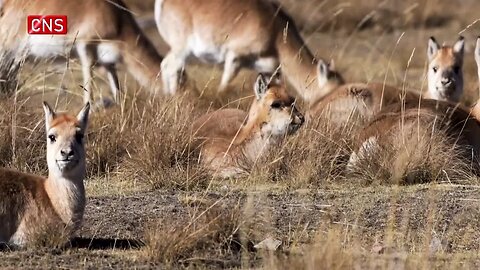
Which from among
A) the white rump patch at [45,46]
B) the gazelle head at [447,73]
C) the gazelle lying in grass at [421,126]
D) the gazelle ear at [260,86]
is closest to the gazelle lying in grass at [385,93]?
the gazelle head at [447,73]

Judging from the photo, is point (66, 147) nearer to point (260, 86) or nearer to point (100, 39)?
point (260, 86)

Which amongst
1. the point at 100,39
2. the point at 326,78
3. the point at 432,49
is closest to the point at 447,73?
the point at 432,49

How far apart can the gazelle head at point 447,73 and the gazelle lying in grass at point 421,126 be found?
2.06m

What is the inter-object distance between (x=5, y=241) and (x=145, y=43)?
8.78m

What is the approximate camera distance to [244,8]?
17.0 metres

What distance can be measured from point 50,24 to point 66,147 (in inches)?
320

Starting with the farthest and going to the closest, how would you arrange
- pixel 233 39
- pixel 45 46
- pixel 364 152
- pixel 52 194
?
pixel 233 39 → pixel 45 46 → pixel 364 152 → pixel 52 194

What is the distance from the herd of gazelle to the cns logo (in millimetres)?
93

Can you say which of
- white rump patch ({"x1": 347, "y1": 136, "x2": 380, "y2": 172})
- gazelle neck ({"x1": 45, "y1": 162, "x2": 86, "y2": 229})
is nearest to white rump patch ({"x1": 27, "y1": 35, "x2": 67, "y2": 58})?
white rump patch ({"x1": 347, "y1": 136, "x2": 380, "y2": 172})

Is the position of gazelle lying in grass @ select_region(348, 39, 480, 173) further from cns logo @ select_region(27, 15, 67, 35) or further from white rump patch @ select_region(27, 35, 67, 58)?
cns logo @ select_region(27, 15, 67, 35)

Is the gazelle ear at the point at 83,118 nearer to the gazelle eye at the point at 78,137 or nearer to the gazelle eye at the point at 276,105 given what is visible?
the gazelle eye at the point at 78,137

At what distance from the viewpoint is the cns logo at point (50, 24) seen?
51.4 feet

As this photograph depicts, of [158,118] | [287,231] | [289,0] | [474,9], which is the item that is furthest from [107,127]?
[474,9]

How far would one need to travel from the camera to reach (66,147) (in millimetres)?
7969
